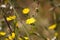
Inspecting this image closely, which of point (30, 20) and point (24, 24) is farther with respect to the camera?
point (30, 20)

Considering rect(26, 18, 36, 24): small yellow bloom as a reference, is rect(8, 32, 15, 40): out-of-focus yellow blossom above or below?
below

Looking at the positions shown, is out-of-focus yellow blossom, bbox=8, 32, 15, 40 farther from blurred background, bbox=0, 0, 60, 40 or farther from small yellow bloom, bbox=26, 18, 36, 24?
small yellow bloom, bbox=26, 18, 36, 24

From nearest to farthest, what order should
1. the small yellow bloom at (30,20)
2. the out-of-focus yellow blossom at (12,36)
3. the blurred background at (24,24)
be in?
the blurred background at (24,24), the out-of-focus yellow blossom at (12,36), the small yellow bloom at (30,20)

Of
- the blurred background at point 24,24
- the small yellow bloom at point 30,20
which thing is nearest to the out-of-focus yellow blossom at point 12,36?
the blurred background at point 24,24

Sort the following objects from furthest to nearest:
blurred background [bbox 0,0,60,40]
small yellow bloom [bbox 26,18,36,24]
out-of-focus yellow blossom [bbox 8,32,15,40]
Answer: small yellow bloom [bbox 26,18,36,24]
out-of-focus yellow blossom [bbox 8,32,15,40]
blurred background [bbox 0,0,60,40]

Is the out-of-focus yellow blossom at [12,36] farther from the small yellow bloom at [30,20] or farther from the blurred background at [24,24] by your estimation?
the small yellow bloom at [30,20]

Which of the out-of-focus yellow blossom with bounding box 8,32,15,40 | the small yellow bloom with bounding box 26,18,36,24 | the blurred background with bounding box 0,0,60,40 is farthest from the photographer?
the small yellow bloom with bounding box 26,18,36,24

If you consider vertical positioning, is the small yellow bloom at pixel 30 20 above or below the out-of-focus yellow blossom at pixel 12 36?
above

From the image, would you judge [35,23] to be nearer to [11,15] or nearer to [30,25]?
[30,25]

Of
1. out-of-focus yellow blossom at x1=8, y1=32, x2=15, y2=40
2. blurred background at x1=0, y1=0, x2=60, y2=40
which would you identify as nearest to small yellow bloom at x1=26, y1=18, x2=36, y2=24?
blurred background at x1=0, y1=0, x2=60, y2=40

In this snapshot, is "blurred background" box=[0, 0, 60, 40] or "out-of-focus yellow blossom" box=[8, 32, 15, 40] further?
"out-of-focus yellow blossom" box=[8, 32, 15, 40]

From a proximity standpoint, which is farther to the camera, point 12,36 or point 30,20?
point 30,20
